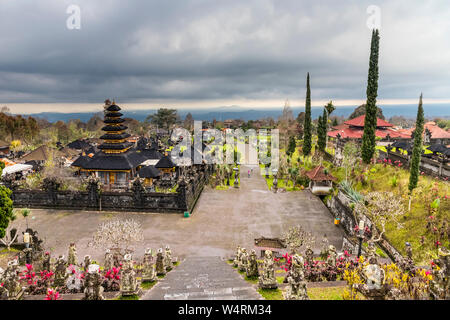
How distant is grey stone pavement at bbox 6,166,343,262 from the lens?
15.8 metres

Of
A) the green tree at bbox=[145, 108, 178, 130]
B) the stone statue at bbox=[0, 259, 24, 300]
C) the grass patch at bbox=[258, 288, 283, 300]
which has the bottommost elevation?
the grass patch at bbox=[258, 288, 283, 300]

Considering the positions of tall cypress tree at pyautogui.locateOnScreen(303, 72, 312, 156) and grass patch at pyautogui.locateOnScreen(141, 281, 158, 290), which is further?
tall cypress tree at pyautogui.locateOnScreen(303, 72, 312, 156)

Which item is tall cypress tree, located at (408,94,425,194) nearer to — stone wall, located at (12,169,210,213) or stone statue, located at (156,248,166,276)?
stone wall, located at (12,169,210,213)

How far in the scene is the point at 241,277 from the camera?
10.9 metres

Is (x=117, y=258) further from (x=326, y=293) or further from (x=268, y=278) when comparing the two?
(x=326, y=293)

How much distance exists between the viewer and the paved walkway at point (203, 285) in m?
8.37

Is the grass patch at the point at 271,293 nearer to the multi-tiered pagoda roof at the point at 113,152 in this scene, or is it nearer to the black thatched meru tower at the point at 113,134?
the multi-tiered pagoda roof at the point at 113,152

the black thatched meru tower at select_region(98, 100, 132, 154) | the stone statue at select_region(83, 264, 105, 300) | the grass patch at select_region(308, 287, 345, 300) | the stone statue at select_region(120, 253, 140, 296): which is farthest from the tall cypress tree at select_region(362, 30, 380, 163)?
the black thatched meru tower at select_region(98, 100, 132, 154)

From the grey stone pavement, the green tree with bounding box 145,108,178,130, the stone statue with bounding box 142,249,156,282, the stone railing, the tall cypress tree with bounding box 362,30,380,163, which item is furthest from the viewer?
the green tree with bounding box 145,108,178,130

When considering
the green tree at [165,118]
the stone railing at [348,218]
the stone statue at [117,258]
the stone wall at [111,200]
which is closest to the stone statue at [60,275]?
the stone statue at [117,258]

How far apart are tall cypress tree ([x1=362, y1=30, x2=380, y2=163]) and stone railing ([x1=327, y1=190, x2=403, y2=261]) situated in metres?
5.13

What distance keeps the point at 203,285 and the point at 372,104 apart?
879 inches

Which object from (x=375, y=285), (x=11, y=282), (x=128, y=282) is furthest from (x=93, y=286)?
(x=375, y=285)
